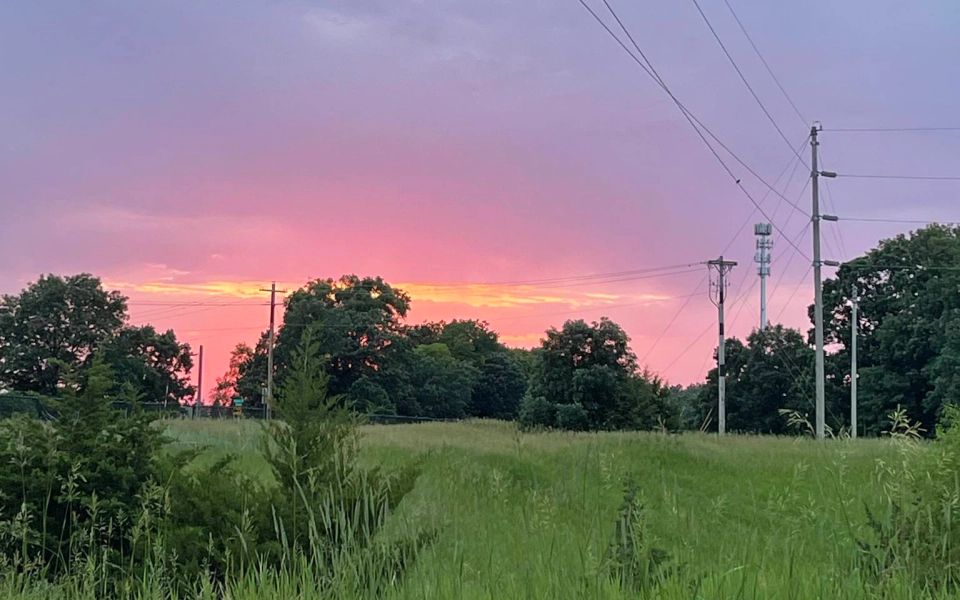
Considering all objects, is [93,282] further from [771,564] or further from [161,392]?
[771,564]

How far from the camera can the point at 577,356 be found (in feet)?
175

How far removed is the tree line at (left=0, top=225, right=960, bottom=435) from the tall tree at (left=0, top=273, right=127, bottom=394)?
3.9 inches

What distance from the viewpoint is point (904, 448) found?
3.93 m

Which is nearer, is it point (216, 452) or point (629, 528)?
point (629, 528)

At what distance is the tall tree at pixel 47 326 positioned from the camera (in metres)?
62.0

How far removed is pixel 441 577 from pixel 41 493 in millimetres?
4266

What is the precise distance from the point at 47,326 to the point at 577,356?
131ft

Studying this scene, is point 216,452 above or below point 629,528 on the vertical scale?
below

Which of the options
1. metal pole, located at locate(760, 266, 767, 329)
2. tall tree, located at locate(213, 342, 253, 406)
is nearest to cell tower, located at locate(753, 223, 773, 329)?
metal pole, located at locate(760, 266, 767, 329)

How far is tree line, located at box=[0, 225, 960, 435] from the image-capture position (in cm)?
5031

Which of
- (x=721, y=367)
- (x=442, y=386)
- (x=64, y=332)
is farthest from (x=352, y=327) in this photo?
(x=721, y=367)

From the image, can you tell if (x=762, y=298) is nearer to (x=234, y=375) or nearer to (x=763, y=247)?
(x=763, y=247)

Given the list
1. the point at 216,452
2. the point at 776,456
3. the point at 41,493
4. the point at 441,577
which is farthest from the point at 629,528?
the point at 776,456

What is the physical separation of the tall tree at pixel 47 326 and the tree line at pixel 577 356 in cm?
10
